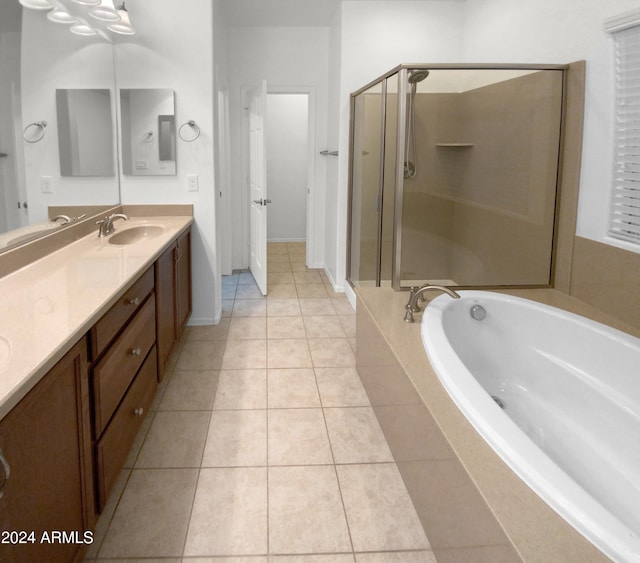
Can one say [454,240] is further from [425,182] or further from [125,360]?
[125,360]

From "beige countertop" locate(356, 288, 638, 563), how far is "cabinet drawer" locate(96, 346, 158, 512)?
1071 mm

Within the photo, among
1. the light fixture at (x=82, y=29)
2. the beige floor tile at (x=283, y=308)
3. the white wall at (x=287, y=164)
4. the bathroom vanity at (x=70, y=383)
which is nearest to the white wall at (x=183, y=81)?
the light fixture at (x=82, y=29)

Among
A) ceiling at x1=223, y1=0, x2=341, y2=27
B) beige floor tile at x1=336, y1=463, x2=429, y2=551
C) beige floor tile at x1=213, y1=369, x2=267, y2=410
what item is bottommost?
beige floor tile at x1=336, y1=463, x2=429, y2=551

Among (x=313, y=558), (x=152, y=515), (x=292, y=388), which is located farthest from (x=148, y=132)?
(x=313, y=558)

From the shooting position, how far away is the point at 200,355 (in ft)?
11.9

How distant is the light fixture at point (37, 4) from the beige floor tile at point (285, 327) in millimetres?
2392

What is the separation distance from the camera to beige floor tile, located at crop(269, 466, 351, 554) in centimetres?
190

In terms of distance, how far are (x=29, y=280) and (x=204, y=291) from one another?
6.65 ft

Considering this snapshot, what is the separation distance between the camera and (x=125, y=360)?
2.12m

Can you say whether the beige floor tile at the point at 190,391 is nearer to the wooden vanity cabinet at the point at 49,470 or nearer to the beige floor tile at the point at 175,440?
the beige floor tile at the point at 175,440

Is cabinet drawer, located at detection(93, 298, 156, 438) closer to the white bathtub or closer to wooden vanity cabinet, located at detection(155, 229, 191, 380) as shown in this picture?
wooden vanity cabinet, located at detection(155, 229, 191, 380)

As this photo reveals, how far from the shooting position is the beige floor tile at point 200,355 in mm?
3449

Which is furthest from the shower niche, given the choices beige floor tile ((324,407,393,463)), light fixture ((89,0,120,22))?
light fixture ((89,0,120,22))

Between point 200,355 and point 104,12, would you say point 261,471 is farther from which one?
point 104,12
